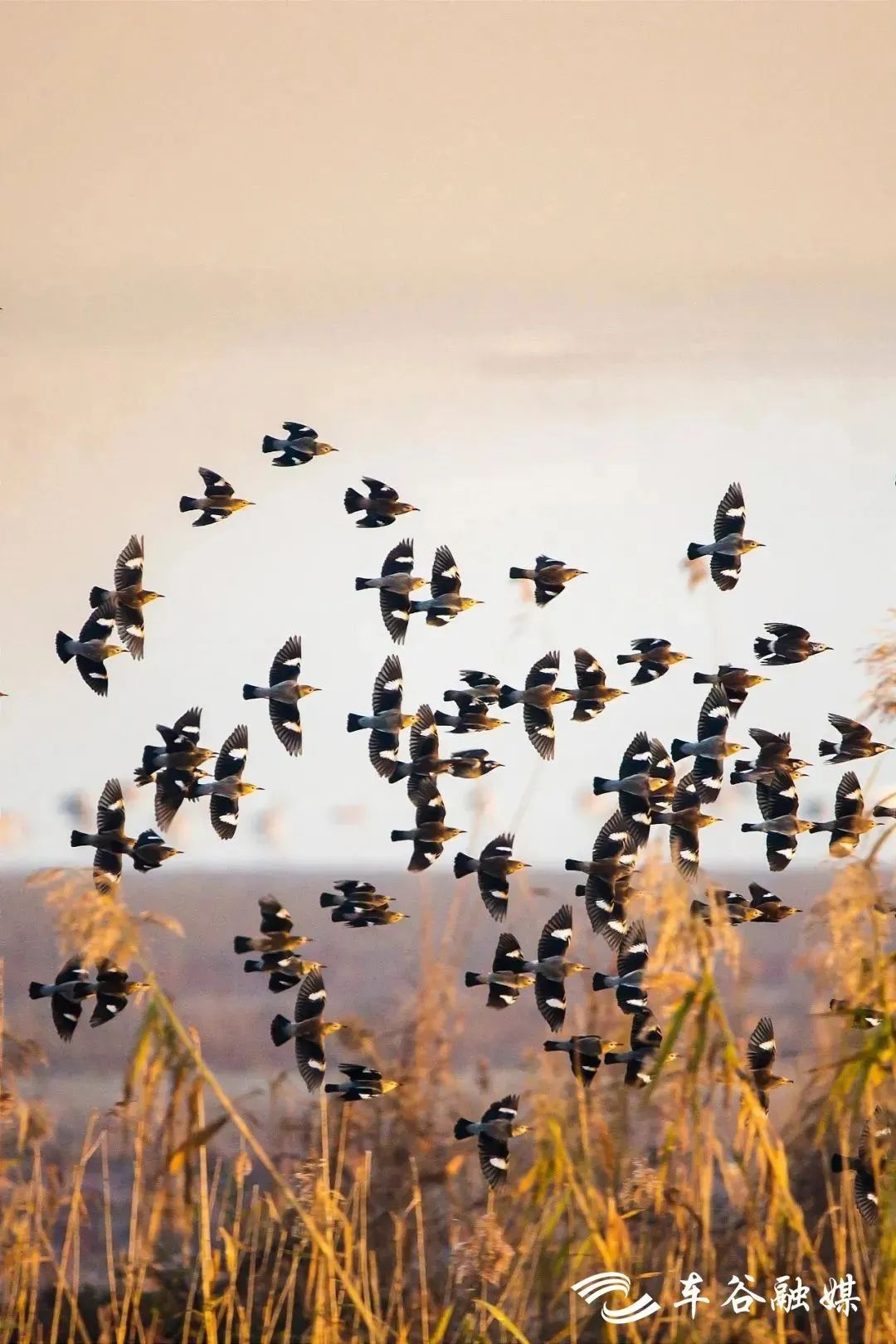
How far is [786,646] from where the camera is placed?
1.88 meters

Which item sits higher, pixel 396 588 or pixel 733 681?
pixel 396 588

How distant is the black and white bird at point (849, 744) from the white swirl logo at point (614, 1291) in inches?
28.4

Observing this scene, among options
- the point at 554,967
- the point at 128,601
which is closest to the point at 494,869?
the point at 554,967

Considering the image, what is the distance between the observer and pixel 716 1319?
1.80 meters

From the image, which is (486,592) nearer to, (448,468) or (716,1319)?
(448,468)

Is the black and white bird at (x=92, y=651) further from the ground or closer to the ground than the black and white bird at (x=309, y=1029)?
further from the ground

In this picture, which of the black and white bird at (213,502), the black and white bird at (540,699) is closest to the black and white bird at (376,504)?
the black and white bird at (213,502)

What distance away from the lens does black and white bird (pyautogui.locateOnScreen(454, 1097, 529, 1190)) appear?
1830 millimetres

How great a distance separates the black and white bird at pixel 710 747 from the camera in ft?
6.13

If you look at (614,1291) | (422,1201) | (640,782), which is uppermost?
(640,782)

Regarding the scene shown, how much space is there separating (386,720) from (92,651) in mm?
392

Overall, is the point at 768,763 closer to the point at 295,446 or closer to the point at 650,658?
the point at 650,658

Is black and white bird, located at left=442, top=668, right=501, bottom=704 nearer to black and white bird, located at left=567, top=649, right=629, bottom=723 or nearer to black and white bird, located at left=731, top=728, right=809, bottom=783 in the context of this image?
black and white bird, located at left=567, top=649, right=629, bottom=723

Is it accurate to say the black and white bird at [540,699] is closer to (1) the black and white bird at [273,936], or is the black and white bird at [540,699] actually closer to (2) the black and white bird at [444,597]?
(2) the black and white bird at [444,597]
